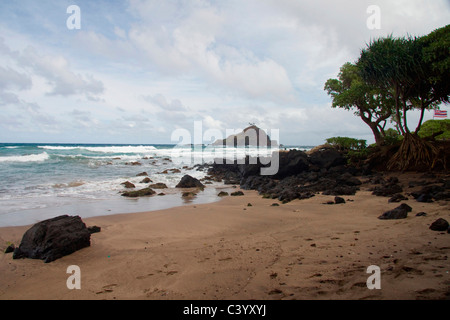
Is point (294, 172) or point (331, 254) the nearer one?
point (331, 254)

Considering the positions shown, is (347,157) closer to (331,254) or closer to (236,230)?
(236,230)

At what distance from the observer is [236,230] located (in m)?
7.04

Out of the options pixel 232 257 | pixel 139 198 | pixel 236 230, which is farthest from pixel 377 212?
pixel 139 198

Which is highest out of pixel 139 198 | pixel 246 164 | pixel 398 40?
pixel 398 40

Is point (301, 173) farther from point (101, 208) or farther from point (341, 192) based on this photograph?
point (101, 208)

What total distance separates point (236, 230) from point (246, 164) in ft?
45.9

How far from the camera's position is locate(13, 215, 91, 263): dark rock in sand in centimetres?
528

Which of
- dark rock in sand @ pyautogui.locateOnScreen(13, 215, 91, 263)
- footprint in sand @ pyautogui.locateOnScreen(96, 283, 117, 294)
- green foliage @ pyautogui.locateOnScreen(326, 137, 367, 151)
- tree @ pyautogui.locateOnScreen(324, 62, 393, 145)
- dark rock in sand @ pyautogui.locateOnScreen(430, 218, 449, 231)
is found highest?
tree @ pyautogui.locateOnScreen(324, 62, 393, 145)

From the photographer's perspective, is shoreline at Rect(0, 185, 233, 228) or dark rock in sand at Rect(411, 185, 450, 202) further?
shoreline at Rect(0, 185, 233, 228)

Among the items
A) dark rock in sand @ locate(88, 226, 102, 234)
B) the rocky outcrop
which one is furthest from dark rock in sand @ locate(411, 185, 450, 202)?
dark rock in sand @ locate(88, 226, 102, 234)

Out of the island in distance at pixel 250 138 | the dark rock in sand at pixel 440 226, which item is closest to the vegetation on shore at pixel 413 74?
the dark rock in sand at pixel 440 226

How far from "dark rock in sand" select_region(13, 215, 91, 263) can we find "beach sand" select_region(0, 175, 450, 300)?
160 mm

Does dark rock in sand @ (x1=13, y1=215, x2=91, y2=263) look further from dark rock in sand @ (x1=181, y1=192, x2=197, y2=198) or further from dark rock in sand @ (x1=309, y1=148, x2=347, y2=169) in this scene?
dark rock in sand @ (x1=309, y1=148, x2=347, y2=169)

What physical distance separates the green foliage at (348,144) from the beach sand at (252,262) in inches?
560
